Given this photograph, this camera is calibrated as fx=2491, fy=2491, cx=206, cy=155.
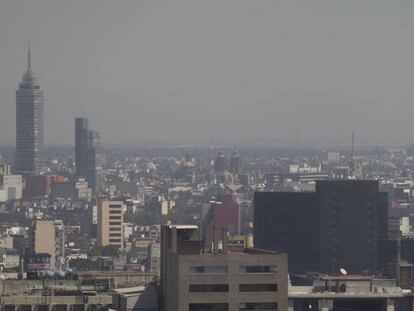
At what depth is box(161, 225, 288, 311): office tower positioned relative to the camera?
134 ft

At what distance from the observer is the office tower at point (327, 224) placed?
11312cm

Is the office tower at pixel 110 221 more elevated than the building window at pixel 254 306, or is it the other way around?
the building window at pixel 254 306

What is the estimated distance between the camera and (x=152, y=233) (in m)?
160

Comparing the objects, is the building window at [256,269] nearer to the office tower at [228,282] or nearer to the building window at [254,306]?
the office tower at [228,282]

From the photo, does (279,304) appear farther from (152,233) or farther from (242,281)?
(152,233)

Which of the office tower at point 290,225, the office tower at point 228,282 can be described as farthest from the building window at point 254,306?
the office tower at point 290,225

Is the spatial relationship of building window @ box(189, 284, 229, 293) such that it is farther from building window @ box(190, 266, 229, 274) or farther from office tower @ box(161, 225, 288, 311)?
building window @ box(190, 266, 229, 274)

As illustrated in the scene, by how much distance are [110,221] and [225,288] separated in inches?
4807

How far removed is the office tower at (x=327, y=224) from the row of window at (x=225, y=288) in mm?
69033

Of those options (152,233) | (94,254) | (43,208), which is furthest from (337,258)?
(43,208)

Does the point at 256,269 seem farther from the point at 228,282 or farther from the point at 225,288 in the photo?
the point at 225,288

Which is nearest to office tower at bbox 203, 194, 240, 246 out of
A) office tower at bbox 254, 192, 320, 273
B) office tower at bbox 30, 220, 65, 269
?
office tower at bbox 30, 220, 65, 269

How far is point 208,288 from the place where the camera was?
40.9 m

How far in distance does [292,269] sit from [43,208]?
Result: 89833 millimetres
